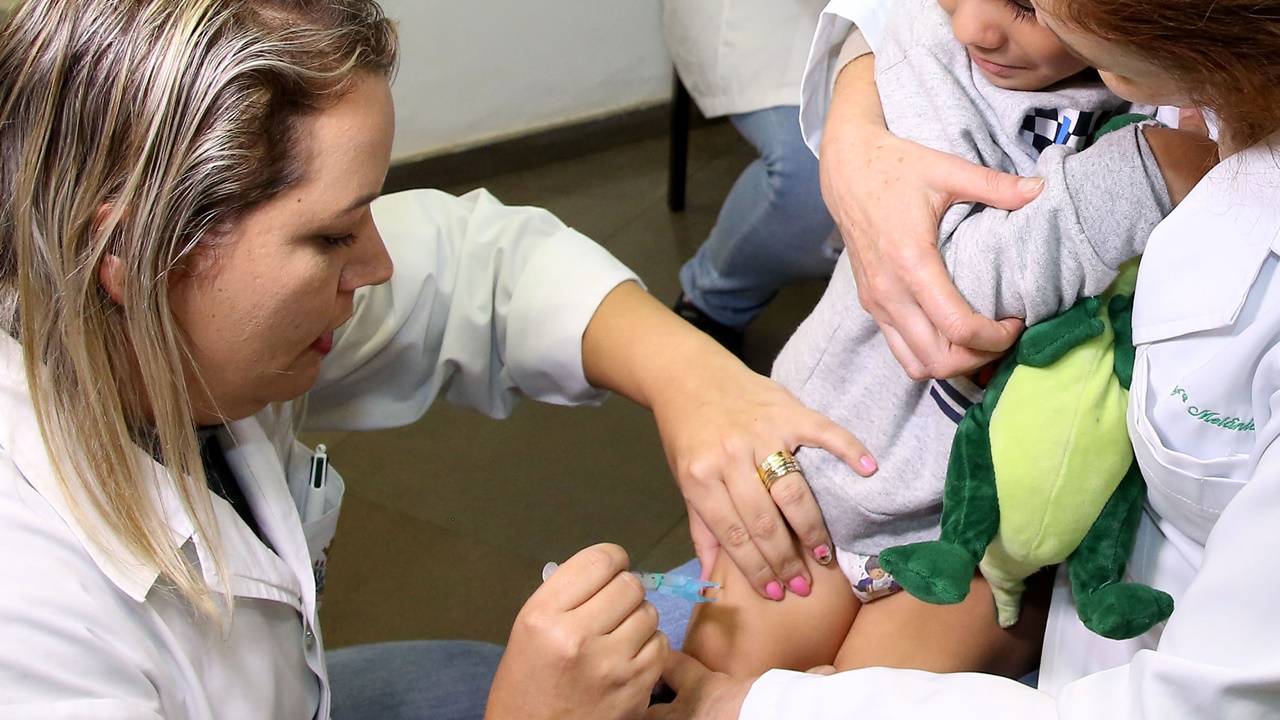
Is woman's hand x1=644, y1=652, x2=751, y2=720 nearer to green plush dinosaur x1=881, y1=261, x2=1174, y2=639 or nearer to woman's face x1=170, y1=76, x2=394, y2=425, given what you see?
green plush dinosaur x1=881, y1=261, x2=1174, y2=639

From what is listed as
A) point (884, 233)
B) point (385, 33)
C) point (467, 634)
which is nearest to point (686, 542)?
point (467, 634)

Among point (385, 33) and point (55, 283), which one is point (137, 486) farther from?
point (385, 33)

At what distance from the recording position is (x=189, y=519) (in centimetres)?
96

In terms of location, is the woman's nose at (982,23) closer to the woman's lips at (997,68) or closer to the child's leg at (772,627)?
the woman's lips at (997,68)

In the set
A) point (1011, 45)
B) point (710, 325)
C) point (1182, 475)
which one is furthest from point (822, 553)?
point (710, 325)

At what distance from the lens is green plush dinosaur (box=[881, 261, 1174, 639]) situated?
90 centimetres

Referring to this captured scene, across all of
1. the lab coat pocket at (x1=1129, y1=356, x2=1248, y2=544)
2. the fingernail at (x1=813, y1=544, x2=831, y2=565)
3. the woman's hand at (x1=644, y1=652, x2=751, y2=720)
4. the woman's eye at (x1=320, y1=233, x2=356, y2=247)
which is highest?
the woman's eye at (x1=320, y1=233, x2=356, y2=247)

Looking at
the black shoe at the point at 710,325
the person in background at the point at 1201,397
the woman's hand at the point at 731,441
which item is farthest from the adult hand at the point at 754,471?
the black shoe at the point at 710,325

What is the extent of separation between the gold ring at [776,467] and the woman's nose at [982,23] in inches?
17.6

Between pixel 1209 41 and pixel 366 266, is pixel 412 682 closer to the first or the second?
pixel 366 266

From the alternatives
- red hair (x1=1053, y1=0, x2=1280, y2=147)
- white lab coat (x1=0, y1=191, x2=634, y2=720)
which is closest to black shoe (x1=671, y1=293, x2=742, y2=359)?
white lab coat (x1=0, y1=191, x2=634, y2=720)

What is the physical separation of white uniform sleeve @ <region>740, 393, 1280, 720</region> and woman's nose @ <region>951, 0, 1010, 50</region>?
43 cm

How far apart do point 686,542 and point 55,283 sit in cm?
153

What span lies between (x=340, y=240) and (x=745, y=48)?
1.30 m
